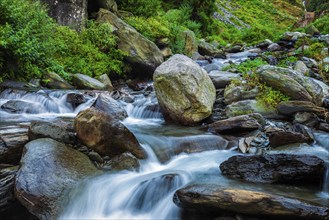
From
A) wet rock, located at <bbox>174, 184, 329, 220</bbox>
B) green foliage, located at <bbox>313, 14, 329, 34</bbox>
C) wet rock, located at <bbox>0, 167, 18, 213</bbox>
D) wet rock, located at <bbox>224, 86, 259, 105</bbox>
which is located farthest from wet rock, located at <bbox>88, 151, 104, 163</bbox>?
green foliage, located at <bbox>313, 14, 329, 34</bbox>

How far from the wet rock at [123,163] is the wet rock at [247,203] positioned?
1.39 m

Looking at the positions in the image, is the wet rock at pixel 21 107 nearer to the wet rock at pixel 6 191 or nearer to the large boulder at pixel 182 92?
the large boulder at pixel 182 92

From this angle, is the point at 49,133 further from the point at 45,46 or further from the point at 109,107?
the point at 45,46

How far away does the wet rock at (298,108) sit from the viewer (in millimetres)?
7180

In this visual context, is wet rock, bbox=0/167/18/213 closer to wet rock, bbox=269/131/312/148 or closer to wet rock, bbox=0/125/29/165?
wet rock, bbox=0/125/29/165

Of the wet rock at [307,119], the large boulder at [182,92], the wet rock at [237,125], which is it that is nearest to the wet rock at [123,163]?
the wet rock at [237,125]

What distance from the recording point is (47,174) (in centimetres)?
437

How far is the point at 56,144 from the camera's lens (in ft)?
16.4

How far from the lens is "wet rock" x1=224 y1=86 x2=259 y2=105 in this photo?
843 cm

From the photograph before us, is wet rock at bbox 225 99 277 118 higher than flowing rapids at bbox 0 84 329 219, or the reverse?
wet rock at bbox 225 99 277 118

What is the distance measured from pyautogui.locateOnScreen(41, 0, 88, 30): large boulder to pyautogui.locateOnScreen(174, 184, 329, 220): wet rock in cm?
1110

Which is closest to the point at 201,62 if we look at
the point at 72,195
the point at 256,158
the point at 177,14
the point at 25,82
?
the point at 177,14

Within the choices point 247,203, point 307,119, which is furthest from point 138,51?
point 247,203

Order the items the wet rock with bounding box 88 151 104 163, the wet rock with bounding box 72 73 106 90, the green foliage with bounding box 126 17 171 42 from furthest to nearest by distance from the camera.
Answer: the green foliage with bounding box 126 17 171 42, the wet rock with bounding box 72 73 106 90, the wet rock with bounding box 88 151 104 163
